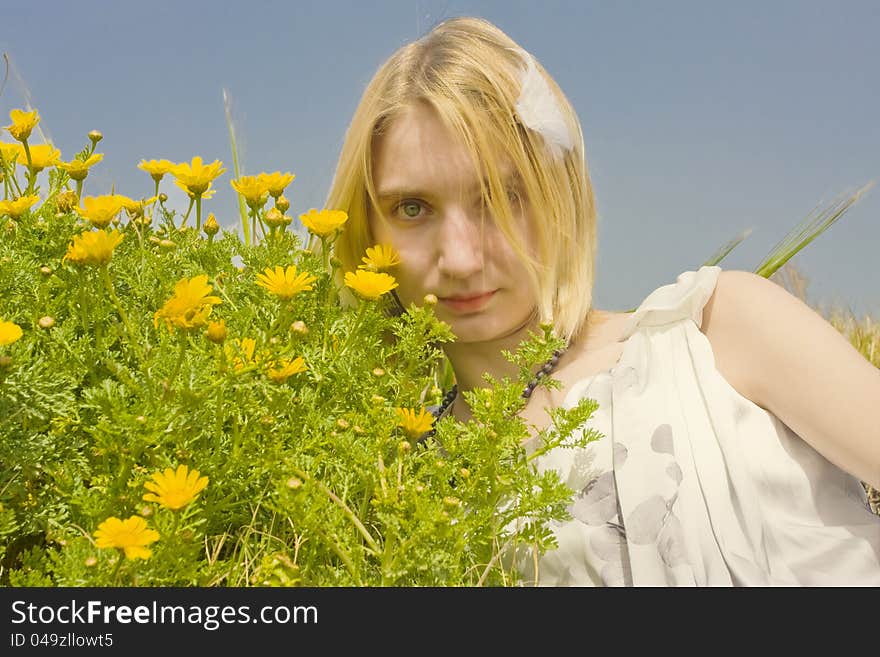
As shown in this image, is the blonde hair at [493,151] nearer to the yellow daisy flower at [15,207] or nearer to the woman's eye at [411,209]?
the woman's eye at [411,209]

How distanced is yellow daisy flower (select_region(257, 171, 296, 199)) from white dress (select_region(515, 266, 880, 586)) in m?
0.71

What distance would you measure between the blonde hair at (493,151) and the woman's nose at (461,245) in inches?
2.1

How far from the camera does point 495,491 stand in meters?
1.32

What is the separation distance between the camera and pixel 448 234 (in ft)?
5.76

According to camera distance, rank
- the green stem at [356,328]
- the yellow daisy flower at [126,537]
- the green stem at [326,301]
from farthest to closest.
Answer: the green stem at [326,301]
the green stem at [356,328]
the yellow daisy flower at [126,537]

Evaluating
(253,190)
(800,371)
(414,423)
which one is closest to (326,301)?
(253,190)

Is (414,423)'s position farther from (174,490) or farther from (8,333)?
(8,333)

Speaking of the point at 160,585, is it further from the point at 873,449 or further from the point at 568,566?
the point at 873,449

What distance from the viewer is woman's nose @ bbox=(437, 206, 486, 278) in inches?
68.2

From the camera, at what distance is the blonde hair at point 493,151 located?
1794mm

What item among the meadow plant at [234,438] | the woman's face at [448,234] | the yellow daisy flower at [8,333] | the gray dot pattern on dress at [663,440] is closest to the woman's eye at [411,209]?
the woman's face at [448,234]

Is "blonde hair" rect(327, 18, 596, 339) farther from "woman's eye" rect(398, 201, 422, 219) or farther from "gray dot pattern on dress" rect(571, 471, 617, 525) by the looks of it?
"gray dot pattern on dress" rect(571, 471, 617, 525)

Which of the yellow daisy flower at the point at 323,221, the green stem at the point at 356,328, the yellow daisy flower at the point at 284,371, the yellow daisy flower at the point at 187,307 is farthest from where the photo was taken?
the yellow daisy flower at the point at 323,221

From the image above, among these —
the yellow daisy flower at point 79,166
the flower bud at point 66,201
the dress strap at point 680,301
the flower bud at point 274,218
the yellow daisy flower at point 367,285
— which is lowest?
the yellow daisy flower at point 367,285
